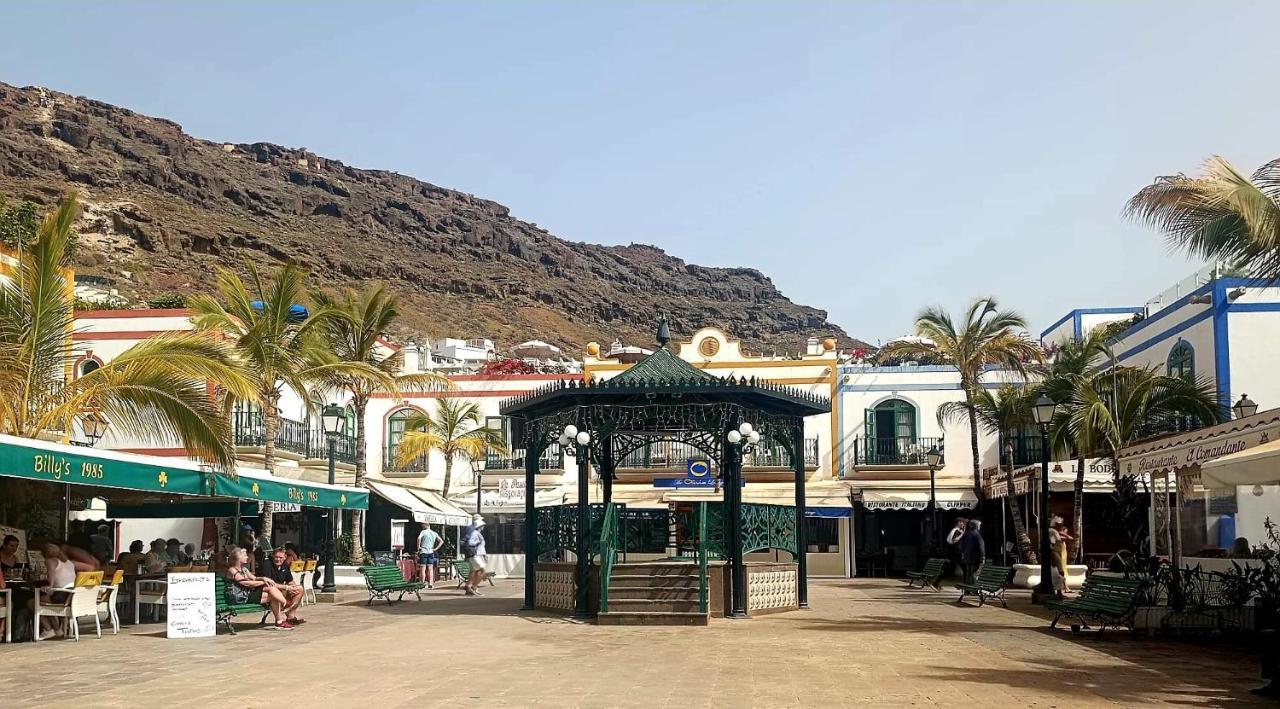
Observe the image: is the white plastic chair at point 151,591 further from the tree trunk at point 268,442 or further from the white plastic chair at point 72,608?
the tree trunk at point 268,442

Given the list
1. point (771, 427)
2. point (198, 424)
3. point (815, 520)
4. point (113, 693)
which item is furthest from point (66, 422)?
point (815, 520)

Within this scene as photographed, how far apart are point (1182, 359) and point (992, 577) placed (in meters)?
12.0

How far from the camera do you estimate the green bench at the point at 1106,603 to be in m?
14.8

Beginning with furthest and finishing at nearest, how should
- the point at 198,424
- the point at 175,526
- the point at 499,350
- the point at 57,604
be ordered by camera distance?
the point at 499,350 → the point at 175,526 → the point at 198,424 → the point at 57,604

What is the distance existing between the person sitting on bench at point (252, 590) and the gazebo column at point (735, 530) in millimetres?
6340

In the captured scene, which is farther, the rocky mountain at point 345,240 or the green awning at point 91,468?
the rocky mountain at point 345,240

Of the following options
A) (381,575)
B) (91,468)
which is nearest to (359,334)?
(381,575)

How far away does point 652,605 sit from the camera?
57.7ft

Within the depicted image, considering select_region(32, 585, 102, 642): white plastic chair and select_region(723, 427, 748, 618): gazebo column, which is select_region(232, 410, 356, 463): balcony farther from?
select_region(723, 427, 748, 618): gazebo column

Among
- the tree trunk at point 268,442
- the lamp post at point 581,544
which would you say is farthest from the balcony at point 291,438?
the lamp post at point 581,544

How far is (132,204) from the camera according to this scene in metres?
102

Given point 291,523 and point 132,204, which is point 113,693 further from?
point 132,204

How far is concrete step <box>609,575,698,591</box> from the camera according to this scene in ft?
58.2

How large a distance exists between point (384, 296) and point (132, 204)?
81.3 metres
